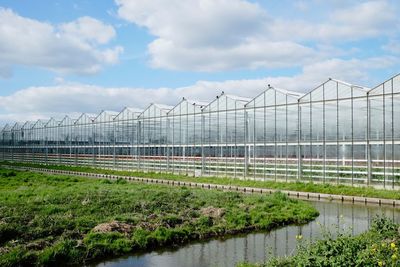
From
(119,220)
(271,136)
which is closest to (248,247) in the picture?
(119,220)

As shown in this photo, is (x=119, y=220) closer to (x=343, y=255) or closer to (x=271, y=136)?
(x=343, y=255)

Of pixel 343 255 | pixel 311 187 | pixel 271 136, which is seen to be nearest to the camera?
pixel 343 255

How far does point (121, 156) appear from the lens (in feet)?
166

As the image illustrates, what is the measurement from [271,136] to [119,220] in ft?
64.7

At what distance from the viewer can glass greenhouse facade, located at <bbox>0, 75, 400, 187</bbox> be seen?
26.9m

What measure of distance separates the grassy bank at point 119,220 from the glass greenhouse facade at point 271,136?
28.0ft

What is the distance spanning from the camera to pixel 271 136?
3297 cm

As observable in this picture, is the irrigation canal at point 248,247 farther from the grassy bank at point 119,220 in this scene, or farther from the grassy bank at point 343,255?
the grassy bank at point 343,255

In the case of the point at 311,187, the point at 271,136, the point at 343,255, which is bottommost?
the point at 311,187

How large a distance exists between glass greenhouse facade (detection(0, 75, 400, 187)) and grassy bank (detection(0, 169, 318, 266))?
8.52 m

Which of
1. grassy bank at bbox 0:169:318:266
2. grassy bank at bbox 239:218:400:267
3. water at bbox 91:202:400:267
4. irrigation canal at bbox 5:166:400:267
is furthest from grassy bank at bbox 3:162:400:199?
grassy bank at bbox 239:218:400:267

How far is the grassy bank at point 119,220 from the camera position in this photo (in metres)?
12.4

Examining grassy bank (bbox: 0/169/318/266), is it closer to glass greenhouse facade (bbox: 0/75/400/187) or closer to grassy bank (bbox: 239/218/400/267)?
grassy bank (bbox: 239/218/400/267)

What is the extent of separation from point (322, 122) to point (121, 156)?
1070 inches
